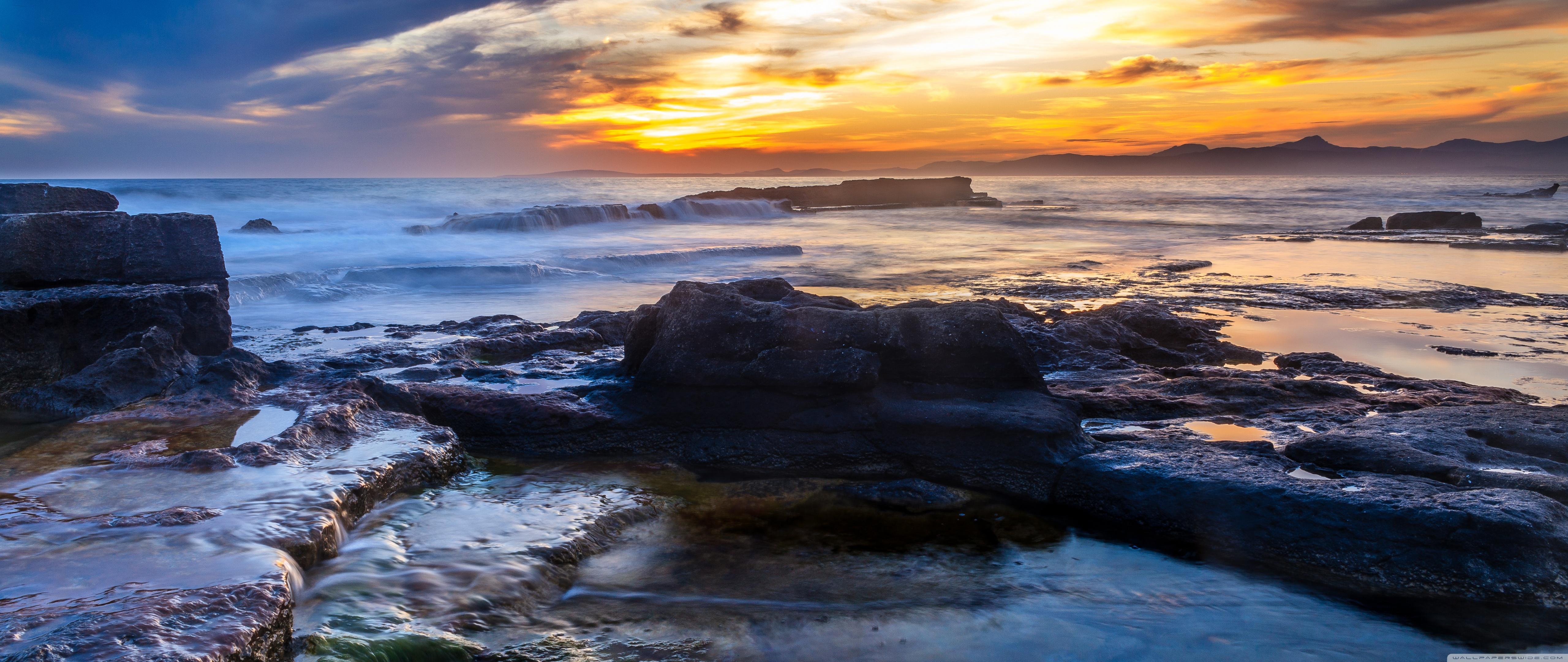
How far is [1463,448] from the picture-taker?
13.9 ft

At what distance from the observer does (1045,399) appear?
510 cm

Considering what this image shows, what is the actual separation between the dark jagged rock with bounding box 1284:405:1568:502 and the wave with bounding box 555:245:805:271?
51.7ft

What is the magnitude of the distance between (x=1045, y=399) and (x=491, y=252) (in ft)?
63.5

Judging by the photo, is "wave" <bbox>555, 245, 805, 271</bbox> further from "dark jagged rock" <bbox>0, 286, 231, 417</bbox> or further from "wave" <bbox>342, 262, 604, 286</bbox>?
"dark jagged rock" <bbox>0, 286, 231, 417</bbox>

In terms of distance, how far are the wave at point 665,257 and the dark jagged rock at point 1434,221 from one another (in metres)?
18.5

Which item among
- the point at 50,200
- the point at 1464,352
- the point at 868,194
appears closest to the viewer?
the point at 50,200

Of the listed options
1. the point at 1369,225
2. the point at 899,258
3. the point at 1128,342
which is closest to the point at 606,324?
the point at 1128,342

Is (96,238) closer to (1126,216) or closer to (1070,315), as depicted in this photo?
(1070,315)

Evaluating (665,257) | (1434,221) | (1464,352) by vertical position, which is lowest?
(1464,352)

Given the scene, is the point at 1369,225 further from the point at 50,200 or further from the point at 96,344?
the point at 50,200

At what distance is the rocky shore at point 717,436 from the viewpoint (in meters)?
3.12

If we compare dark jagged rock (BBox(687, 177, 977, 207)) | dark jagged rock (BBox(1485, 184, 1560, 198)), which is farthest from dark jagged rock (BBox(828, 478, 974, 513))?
dark jagged rock (BBox(1485, 184, 1560, 198))

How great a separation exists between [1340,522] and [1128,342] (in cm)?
421

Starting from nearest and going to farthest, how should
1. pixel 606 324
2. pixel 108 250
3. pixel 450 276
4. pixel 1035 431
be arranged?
pixel 1035 431, pixel 108 250, pixel 606 324, pixel 450 276
